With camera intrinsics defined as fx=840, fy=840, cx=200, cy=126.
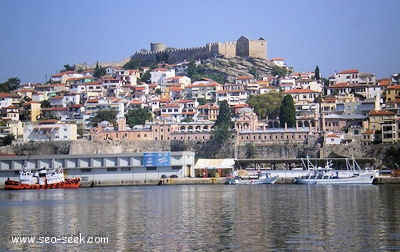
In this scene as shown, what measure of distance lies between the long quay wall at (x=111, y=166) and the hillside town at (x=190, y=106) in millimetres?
10983

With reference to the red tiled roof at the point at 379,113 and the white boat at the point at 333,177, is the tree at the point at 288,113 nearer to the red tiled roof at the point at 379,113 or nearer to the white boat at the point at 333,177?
the red tiled roof at the point at 379,113

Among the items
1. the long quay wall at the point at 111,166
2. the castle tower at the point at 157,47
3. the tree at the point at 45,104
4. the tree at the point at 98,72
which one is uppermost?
the castle tower at the point at 157,47

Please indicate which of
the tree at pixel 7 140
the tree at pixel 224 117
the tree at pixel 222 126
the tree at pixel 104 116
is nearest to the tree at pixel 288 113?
the tree at pixel 224 117

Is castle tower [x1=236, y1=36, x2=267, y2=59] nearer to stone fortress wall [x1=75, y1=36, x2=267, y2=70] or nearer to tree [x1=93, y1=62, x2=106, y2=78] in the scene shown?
stone fortress wall [x1=75, y1=36, x2=267, y2=70]

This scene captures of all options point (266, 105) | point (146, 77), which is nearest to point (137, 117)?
point (266, 105)

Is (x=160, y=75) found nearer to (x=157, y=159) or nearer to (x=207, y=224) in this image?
(x=157, y=159)

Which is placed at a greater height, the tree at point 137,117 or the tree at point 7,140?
the tree at point 137,117

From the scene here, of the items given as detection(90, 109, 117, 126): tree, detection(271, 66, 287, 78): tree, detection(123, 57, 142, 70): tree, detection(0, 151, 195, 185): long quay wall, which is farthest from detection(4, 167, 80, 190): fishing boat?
detection(123, 57, 142, 70): tree

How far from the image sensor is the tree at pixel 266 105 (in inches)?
3295

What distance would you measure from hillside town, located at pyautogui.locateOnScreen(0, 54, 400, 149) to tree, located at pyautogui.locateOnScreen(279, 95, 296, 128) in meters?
0.72

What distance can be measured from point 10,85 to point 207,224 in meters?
84.3

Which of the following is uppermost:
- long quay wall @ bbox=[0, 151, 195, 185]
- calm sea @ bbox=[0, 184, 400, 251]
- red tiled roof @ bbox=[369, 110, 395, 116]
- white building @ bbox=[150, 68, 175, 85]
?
white building @ bbox=[150, 68, 175, 85]

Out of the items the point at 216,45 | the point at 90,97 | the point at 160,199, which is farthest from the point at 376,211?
the point at 216,45

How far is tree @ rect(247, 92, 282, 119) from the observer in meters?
83.7
